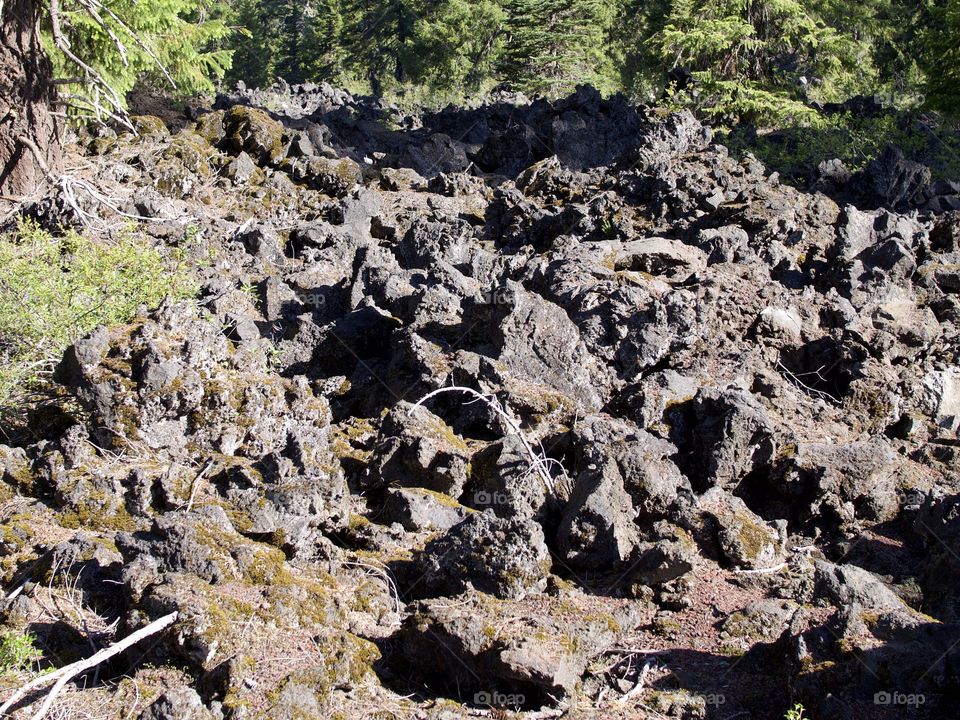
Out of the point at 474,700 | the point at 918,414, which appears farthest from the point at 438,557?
the point at 918,414

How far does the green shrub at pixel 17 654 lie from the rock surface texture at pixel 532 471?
39cm

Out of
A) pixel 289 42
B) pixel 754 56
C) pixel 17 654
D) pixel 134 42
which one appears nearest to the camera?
pixel 17 654

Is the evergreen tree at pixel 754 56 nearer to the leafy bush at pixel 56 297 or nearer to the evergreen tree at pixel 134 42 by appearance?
the evergreen tree at pixel 134 42

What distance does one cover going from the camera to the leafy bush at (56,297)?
7441 mm

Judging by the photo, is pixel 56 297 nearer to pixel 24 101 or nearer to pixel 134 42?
pixel 24 101

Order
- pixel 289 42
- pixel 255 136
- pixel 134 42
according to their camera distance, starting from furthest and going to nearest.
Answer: pixel 289 42
pixel 255 136
pixel 134 42

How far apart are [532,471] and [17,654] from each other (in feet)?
10.7

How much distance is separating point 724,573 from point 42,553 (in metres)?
4.23

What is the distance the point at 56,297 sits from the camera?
7770mm

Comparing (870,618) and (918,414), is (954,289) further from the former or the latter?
(870,618)

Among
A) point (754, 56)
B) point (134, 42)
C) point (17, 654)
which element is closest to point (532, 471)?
point (17, 654)

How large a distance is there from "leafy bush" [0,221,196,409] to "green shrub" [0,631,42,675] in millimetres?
2860

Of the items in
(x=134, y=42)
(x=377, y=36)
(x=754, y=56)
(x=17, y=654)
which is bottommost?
(x=377, y=36)

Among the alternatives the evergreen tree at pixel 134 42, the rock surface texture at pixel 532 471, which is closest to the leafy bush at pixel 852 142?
the rock surface texture at pixel 532 471
